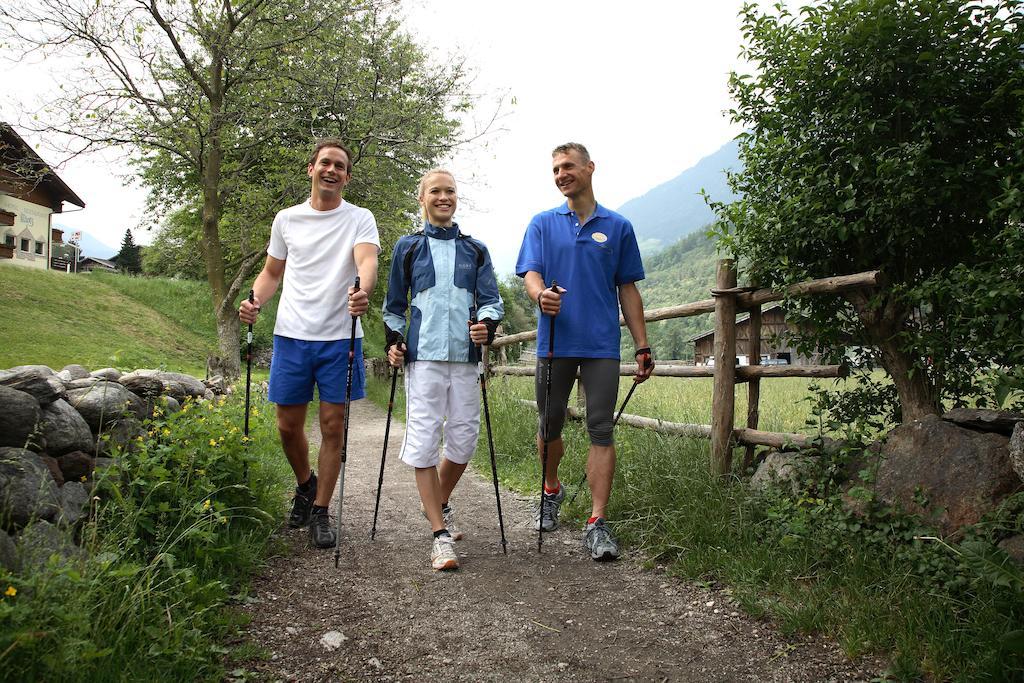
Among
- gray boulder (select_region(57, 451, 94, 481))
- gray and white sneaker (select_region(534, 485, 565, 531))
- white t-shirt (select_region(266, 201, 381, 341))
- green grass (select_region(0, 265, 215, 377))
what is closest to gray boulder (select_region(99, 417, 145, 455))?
gray boulder (select_region(57, 451, 94, 481))

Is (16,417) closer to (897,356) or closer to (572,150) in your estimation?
(572,150)

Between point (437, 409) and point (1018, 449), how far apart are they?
2.77 metres

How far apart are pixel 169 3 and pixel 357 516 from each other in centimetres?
1045

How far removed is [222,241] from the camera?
1384 cm

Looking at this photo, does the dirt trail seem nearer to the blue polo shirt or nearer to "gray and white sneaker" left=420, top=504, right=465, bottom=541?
"gray and white sneaker" left=420, top=504, right=465, bottom=541

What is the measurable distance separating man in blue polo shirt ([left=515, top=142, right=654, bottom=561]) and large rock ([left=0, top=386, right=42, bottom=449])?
8.33 feet

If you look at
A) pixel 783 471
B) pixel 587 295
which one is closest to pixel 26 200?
pixel 587 295

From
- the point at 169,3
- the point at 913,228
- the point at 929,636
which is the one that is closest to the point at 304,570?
the point at 929,636

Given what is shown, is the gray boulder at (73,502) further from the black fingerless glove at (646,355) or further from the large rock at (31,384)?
the black fingerless glove at (646,355)

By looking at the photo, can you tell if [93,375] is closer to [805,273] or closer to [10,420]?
[10,420]

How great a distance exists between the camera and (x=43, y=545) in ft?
8.36

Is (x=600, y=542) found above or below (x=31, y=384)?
below

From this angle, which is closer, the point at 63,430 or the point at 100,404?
the point at 63,430

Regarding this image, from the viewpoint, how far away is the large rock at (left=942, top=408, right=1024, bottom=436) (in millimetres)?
3332
